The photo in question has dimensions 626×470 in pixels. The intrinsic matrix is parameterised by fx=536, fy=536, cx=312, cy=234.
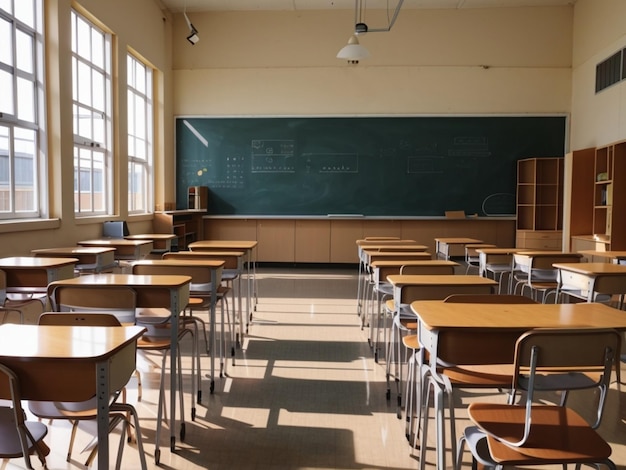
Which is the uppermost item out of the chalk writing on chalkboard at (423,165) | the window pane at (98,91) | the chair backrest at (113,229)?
the window pane at (98,91)

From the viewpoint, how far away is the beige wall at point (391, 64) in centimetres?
942

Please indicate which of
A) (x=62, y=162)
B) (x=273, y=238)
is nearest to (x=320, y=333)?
(x=62, y=162)

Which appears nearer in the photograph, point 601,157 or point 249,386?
point 249,386

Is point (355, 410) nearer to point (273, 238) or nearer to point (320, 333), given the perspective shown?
point (320, 333)

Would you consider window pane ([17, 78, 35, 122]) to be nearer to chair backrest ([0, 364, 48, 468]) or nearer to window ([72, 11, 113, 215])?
window ([72, 11, 113, 215])

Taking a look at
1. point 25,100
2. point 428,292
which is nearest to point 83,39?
point 25,100

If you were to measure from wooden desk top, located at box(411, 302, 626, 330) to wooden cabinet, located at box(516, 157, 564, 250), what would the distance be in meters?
7.17

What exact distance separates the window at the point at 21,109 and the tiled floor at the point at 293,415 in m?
2.50

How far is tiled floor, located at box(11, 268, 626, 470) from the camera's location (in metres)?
2.44

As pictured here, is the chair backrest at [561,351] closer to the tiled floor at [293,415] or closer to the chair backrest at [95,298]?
the tiled floor at [293,415]

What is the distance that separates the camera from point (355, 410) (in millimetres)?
3025

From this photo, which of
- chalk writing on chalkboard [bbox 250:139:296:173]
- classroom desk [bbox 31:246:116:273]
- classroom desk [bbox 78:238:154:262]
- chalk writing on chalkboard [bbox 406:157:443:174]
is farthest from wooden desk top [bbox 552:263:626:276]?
chalk writing on chalkboard [bbox 250:139:296:173]

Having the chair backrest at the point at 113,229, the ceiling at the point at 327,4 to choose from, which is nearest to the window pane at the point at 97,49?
the chair backrest at the point at 113,229

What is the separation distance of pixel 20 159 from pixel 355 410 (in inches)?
168
